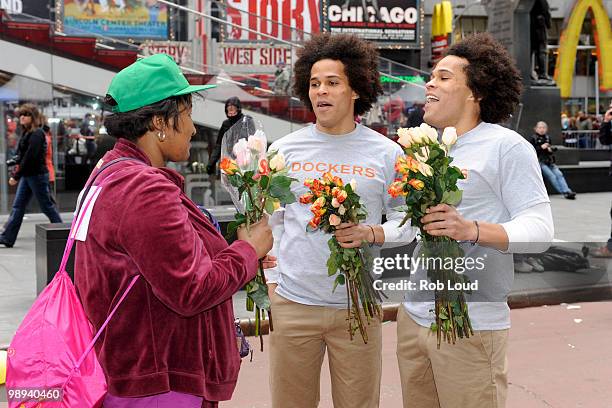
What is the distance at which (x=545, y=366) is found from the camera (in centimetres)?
650

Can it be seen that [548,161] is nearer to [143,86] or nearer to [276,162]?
[276,162]

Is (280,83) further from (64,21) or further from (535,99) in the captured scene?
(535,99)

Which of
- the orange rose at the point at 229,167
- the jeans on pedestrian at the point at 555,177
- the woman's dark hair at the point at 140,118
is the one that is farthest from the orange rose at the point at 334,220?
the jeans on pedestrian at the point at 555,177

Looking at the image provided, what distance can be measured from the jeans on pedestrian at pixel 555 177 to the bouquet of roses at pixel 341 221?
47.4 feet

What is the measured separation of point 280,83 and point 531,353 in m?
8.05

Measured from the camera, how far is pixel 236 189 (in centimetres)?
305

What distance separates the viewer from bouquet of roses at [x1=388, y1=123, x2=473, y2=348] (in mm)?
2834

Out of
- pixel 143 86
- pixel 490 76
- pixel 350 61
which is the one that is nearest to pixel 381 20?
pixel 350 61

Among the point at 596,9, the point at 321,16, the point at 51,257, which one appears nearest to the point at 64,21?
the point at 51,257

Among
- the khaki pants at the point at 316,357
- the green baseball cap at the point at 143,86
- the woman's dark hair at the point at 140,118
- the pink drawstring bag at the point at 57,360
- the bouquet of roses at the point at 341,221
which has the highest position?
the green baseball cap at the point at 143,86

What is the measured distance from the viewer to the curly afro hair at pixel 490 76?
3.25 metres

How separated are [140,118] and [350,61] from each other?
60.7 inches

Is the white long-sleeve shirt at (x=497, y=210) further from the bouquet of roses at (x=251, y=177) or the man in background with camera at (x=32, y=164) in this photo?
the man in background with camera at (x=32, y=164)

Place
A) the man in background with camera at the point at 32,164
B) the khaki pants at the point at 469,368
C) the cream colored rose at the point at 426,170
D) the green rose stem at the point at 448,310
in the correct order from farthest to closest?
the man in background with camera at the point at 32,164
the khaki pants at the point at 469,368
the green rose stem at the point at 448,310
the cream colored rose at the point at 426,170
